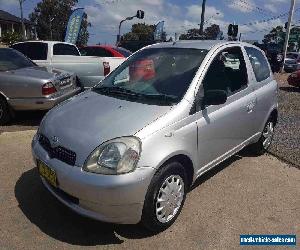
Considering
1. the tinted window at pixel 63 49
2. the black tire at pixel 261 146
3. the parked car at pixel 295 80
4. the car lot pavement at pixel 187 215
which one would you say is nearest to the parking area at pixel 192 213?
the car lot pavement at pixel 187 215

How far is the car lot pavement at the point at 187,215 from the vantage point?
325 cm

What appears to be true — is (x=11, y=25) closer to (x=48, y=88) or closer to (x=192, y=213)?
(x=48, y=88)

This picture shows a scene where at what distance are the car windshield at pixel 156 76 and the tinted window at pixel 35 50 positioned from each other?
4.93 m

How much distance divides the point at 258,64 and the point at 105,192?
3.28 metres

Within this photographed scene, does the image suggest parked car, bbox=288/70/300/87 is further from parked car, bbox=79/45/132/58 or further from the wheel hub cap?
the wheel hub cap

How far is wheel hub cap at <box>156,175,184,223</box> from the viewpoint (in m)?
3.29

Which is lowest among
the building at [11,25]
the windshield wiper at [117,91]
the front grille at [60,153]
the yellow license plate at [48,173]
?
the yellow license plate at [48,173]

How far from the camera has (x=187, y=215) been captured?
374 cm

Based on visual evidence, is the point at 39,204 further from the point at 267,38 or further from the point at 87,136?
the point at 267,38

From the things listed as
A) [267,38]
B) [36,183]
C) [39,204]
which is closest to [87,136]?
[39,204]

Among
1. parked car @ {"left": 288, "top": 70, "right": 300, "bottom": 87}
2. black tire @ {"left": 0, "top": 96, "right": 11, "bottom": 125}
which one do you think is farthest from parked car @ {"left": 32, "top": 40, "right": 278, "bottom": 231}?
parked car @ {"left": 288, "top": 70, "right": 300, "bottom": 87}

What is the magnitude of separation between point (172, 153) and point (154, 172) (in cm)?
28

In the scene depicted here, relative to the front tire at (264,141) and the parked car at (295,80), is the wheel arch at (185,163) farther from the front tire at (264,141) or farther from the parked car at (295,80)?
the parked car at (295,80)

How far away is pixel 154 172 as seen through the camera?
3.05 metres
